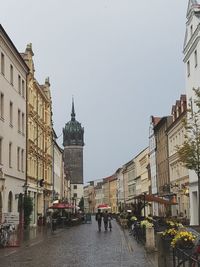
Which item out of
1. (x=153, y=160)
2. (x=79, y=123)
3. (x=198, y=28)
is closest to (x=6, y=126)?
(x=198, y=28)

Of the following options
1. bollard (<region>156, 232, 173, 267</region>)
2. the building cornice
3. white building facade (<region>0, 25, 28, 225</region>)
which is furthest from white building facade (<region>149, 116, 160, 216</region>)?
bollard (<region>156, 232, 173, 267</region>)

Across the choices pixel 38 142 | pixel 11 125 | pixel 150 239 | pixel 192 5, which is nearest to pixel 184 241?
pixel 150 239

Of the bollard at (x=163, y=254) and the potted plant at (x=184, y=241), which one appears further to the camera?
the bollard at (x=163, y=254)

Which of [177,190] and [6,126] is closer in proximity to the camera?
[6,126]

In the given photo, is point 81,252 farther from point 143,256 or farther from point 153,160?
point 153,160

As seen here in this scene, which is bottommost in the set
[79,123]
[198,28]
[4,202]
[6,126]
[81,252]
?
[81,252]

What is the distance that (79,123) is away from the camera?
611 ft

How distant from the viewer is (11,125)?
44.2 m

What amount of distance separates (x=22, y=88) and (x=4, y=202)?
1293 cm

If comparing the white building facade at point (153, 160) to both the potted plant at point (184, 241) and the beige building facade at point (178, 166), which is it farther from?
the potted plant at point (184, 241)

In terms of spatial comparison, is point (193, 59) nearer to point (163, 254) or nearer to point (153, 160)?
point (163, 254)

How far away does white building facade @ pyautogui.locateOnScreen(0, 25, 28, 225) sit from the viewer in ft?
134

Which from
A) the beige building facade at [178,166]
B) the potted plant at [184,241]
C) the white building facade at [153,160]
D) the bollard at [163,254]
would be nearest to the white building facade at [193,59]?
the beige building facade at [178,166]

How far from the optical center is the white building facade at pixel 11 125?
40.8m
